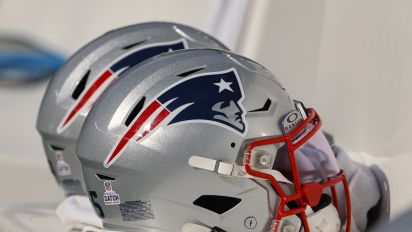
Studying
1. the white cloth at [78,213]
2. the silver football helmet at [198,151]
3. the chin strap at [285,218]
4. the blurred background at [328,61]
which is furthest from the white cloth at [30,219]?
the blurred background at [328,61]

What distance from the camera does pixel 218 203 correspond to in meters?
1.56

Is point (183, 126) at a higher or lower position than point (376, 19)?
lower

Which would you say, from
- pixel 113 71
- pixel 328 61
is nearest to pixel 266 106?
pixel 113 71

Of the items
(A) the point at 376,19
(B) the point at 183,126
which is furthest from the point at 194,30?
(B) the point at 183,126

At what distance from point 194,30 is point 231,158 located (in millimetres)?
567

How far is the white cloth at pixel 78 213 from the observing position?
6.28 feet

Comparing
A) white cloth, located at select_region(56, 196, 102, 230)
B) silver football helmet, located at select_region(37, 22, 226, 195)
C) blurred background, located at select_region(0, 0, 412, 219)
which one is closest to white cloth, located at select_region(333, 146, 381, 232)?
blurred background, located at select_region(0, 0, 412, 219)

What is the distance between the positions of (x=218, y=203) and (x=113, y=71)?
0.55 meters

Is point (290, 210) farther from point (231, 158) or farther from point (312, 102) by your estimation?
point (312, 102)

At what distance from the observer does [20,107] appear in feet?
13.8

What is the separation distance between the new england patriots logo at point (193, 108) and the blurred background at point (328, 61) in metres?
0.37

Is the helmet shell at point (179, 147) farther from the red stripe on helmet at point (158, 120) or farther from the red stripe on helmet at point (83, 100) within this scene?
the red stripe on helmet at point (83, 100)

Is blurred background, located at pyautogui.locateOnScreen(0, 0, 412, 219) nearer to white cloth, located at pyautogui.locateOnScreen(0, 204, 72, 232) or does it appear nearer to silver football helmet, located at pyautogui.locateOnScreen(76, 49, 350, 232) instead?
silver football helmet, located at pyautogui.locateOnScreen(76, 49, 350, 232)

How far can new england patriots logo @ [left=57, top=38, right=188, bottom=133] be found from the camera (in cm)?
198
